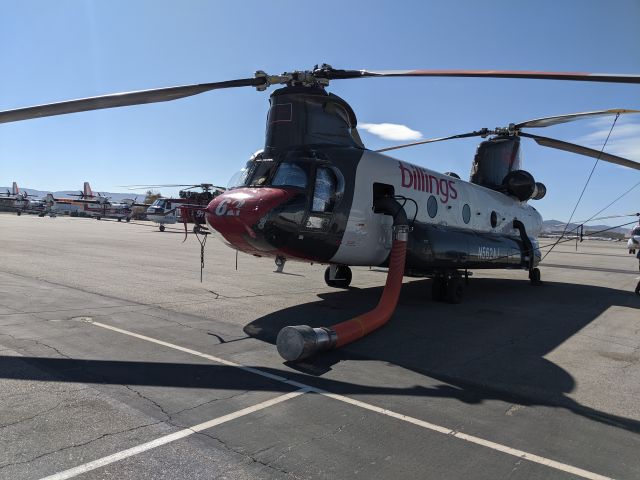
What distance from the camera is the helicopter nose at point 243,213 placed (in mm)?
8172

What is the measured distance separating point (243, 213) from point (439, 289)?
19.0ft

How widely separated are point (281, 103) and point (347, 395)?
673 cm

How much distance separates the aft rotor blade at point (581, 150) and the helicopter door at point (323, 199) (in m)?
8.60

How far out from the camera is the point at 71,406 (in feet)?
14.6

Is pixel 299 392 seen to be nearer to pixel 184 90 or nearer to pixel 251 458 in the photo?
pixel 251 458

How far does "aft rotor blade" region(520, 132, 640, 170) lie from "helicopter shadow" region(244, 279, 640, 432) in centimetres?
384

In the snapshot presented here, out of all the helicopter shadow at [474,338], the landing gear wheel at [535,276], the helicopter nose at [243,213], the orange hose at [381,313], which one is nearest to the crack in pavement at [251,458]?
the helicopter shadow at [474,338]

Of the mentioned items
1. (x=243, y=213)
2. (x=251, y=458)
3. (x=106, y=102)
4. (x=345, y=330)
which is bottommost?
(x=251, y=458)

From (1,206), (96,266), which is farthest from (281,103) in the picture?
(1,206)

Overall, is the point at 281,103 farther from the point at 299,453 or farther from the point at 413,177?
the point at 299,453

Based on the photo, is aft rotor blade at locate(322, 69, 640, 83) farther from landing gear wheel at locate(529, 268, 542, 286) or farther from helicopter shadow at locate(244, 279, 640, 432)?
landing gear wheel at locate(529, 268, 542, 286)

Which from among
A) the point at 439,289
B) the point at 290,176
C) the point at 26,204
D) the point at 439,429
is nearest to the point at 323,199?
the point at 290,176

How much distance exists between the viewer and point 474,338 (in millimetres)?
8047

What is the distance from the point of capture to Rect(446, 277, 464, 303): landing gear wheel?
11570 millimetres
